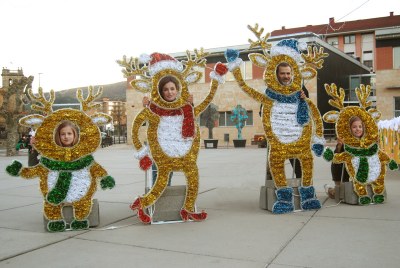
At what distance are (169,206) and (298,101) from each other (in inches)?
96.9

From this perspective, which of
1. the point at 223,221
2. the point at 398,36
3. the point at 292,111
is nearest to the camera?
the point at 223,221

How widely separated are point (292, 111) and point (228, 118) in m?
26.7

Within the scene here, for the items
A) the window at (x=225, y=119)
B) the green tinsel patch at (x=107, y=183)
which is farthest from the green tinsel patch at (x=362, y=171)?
the window at (x=225, y=119)

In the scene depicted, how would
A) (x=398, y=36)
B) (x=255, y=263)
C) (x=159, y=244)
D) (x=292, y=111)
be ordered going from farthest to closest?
(x=398, y=36), (x=292, y=111), (x=159, y=244), (x=255, y=263)

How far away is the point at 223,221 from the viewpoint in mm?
5188

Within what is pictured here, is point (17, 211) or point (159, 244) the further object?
point (17, 211)

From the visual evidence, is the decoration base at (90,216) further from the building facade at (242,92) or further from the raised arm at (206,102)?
the building facade at (242,92)

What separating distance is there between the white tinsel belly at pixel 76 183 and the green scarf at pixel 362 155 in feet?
13.0

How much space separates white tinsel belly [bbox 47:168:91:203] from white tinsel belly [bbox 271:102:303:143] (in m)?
2.70

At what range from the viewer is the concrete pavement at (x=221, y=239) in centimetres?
363

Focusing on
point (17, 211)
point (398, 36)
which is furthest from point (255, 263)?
point (398, 36)

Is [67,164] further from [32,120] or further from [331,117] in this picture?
[331,117]

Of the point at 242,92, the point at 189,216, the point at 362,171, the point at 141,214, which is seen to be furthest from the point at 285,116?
the point at 242,92

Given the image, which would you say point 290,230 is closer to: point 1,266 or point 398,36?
point 1,266
